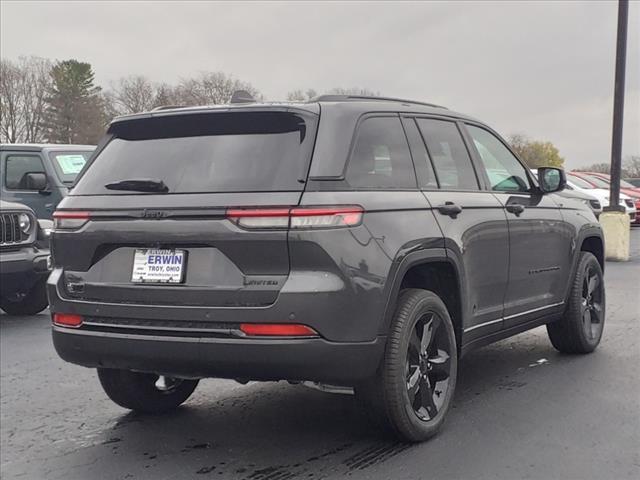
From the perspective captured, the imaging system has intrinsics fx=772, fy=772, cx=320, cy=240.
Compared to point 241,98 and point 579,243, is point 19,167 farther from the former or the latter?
point 579,243

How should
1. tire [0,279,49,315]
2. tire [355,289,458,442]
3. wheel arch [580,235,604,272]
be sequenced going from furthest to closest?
tire [0,279,49,315], wheel arch [580,235,604,272], tire [355,289,458,442]

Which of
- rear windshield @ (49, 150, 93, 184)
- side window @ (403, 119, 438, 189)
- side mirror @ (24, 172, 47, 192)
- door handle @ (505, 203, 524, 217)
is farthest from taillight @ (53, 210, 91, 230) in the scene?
rear windshield @ (49, 150, 93, 184)

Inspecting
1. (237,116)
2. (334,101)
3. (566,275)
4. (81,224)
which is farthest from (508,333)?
(81,224)

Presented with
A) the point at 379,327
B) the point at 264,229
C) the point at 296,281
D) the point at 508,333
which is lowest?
the point at 508,333

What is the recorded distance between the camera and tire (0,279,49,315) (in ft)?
30.2

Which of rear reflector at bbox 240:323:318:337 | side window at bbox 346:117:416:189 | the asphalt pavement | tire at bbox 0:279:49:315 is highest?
side window at bbox 346:117:416:189

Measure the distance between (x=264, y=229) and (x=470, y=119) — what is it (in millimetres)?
2226

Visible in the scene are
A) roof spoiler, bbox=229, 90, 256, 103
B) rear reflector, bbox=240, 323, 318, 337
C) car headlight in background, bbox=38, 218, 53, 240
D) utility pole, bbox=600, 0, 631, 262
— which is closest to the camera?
rear reflector, bbox=240, 323, 318, 337

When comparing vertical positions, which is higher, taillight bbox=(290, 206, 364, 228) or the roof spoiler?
the roof spoiler

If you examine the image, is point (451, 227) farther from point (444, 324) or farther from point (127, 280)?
point (127, 280)

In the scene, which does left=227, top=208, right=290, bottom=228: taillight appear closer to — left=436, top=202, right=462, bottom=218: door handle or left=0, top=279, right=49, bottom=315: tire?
left=436, top=202, right=462, bottom=218: door handle

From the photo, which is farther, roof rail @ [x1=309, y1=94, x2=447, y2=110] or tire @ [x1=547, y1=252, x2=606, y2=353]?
tire @ [x1=547, y1=252, x2=606, y2=353]

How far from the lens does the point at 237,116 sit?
389 centimetres

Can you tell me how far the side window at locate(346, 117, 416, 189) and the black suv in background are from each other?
11mm
